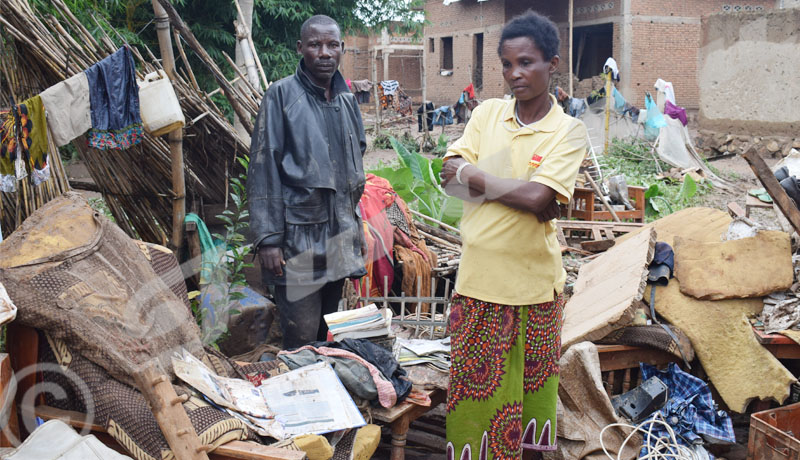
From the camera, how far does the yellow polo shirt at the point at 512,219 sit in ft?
7.59

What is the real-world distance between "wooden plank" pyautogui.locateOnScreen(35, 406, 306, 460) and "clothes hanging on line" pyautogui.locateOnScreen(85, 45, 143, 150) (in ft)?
5.35

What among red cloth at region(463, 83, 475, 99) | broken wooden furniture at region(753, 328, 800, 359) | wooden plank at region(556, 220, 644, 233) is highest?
red cloth at region(463, 83, 475, 99)

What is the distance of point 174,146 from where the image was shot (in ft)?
12.8

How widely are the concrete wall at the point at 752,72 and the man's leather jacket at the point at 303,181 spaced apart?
396 inches

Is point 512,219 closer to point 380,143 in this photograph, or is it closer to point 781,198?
point 781,198

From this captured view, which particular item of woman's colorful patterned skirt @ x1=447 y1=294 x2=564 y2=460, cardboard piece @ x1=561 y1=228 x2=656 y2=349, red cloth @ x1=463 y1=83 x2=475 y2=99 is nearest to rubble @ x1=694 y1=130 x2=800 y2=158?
red cloth @ x1=463 y1=83 x2=475 y2=99

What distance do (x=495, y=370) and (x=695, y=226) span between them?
291 cm

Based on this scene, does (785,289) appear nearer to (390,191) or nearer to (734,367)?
(734,367)

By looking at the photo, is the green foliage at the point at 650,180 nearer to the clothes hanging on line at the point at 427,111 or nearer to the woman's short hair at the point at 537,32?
the clothes hanging on line at the point at 427,111

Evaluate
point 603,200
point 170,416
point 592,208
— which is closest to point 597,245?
point 592,208

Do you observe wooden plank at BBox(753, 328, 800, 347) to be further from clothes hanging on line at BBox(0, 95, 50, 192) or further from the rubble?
the rubble

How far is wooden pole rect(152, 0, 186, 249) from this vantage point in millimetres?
3877

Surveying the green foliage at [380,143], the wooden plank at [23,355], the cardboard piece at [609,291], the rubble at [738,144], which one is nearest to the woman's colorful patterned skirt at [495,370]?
the cardboard piece at [609,291]

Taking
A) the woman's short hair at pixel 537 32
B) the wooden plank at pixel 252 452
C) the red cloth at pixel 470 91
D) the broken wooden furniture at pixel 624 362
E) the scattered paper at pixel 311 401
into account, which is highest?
the woman's short hair at pixel 537 32
